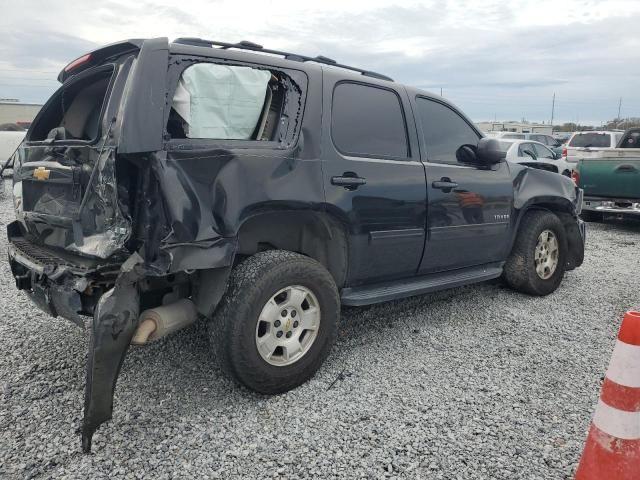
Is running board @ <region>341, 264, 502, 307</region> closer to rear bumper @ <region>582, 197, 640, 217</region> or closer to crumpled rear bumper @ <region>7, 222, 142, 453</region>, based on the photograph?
crumpled rear bumper @ <region>7, 222, 142, 453</region>

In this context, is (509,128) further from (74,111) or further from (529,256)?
(74,111)

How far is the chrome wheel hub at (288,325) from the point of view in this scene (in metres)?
2.90

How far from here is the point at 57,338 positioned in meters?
3.73

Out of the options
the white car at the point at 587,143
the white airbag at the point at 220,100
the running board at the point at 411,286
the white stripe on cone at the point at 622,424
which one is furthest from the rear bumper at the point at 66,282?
the white car at the point at 587,143

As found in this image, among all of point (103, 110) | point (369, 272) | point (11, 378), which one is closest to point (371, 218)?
point (369, 272)

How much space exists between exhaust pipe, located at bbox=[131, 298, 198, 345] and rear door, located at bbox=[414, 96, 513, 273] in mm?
1873

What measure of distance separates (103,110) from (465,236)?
286cm

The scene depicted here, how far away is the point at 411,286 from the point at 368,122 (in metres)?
1.27

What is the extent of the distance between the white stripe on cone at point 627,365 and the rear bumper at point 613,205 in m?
7.63

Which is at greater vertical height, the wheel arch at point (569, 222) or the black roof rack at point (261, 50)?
the black roof rack at point (261, 50)

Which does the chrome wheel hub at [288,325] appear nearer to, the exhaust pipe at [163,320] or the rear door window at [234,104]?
the exhaust pipe at [163,320]

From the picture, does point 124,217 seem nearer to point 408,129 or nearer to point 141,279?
point 141,279

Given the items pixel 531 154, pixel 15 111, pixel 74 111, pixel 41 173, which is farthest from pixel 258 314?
pixel 15 111

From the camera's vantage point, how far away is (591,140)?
14.7 metres
